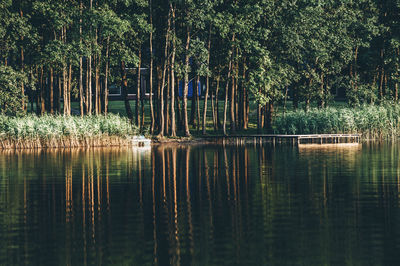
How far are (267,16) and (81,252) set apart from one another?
182 ft

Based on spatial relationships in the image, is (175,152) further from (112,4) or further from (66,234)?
(66,234)

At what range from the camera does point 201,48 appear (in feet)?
213

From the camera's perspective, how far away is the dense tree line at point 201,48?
6194 cm

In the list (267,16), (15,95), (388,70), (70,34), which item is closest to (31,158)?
(15,95)

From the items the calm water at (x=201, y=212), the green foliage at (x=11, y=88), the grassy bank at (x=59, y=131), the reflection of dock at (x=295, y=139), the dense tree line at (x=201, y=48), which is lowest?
the calm water at (x=201, y=212)

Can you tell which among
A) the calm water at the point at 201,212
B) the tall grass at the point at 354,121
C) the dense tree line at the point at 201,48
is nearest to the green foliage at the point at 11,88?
the dense tree line at the point at 201,48

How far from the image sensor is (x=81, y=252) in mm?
18000

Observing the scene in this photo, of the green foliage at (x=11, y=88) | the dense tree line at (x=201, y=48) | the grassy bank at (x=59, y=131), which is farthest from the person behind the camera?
the dense tree line at (x=201, y=48)

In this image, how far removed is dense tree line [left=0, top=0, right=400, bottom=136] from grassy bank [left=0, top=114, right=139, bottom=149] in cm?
457

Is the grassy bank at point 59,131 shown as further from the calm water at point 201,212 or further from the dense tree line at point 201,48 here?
the calm water at point 201,212

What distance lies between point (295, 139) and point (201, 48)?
461 inches

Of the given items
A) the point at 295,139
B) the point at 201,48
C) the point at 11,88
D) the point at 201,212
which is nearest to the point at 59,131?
the point at 11,88

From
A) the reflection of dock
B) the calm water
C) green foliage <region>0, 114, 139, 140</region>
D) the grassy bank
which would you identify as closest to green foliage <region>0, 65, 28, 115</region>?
green foliage <region>0, 114, 139, 140</region>

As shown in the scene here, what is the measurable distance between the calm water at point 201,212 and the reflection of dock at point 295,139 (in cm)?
1944
